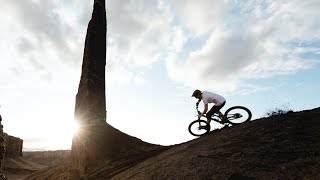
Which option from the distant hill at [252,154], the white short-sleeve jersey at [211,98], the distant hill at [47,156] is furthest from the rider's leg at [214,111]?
the distant hill at [47,156]

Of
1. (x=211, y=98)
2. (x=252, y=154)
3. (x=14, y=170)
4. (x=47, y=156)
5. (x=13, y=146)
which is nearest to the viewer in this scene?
(x=252, y=154)

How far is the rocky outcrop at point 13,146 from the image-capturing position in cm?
5535

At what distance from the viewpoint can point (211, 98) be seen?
12.5 m

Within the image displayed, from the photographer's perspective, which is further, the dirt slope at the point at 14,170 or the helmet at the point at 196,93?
the dirt slope at the point at 14,170

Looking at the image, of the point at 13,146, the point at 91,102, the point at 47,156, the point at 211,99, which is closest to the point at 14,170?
the point at 13,146

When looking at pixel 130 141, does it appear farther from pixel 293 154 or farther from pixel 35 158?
pixel 35 158

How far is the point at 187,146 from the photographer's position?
458 inches

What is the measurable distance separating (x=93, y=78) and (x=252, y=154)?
32.3 feet

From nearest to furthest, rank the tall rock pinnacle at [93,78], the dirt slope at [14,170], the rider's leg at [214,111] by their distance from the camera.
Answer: the rider's leg at [214,111] → the tall rock pinnacle at [93,78] → the dirt slope at [14,170]

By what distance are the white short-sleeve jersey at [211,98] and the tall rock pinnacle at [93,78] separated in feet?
19.6

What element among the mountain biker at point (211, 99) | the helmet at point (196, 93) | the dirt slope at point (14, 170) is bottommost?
the mountain biker at point (211, 99)

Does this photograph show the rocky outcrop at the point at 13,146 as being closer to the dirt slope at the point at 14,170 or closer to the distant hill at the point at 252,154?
the dirt slope at the point at 14,170

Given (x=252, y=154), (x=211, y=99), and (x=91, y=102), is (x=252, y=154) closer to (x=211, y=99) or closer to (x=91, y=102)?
(x=211, y=99)

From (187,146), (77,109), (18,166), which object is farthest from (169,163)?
(18,166)
